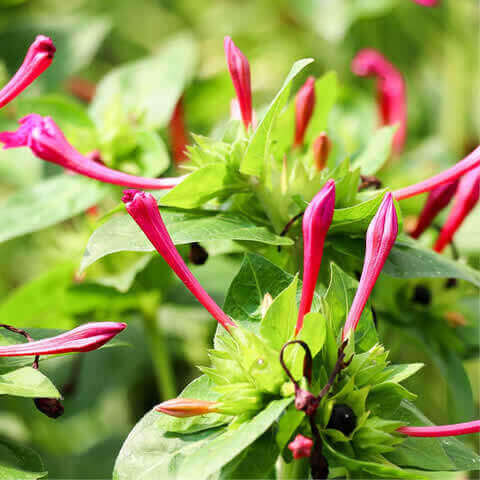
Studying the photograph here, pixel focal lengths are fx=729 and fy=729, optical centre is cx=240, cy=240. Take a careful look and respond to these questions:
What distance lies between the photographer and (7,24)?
142cm

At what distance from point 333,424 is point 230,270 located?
1.89ft

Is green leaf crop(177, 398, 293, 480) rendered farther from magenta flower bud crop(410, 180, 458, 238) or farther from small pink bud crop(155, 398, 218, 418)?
magenta flower bud crop(410, 180, 458, 238)

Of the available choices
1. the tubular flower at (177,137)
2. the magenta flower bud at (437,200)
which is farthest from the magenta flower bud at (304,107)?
the tubular flower at (177,137)

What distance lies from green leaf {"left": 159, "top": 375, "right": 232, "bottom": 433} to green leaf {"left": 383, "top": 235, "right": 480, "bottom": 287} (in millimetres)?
203

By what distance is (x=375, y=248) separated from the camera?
59 centimetres

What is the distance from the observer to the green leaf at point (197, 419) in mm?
583

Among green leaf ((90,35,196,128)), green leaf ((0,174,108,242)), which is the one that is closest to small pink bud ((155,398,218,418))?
green leaf ((0,174,108,242))

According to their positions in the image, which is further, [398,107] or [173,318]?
[173,318]

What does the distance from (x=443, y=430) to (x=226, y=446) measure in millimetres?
176

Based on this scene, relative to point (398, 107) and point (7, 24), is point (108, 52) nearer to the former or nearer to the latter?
point (7, 24)

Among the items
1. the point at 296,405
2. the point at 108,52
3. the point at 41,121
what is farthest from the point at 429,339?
the point at 108,52

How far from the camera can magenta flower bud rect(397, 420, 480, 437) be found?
0.56 meters

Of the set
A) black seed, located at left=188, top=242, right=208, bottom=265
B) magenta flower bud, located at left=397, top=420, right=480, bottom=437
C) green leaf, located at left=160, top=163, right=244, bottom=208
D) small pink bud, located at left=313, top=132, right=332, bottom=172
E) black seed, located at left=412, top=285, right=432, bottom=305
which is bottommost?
black seed, located at left=412, top=285, right=432, bottom=305

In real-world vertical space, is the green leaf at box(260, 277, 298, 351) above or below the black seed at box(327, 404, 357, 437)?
above
